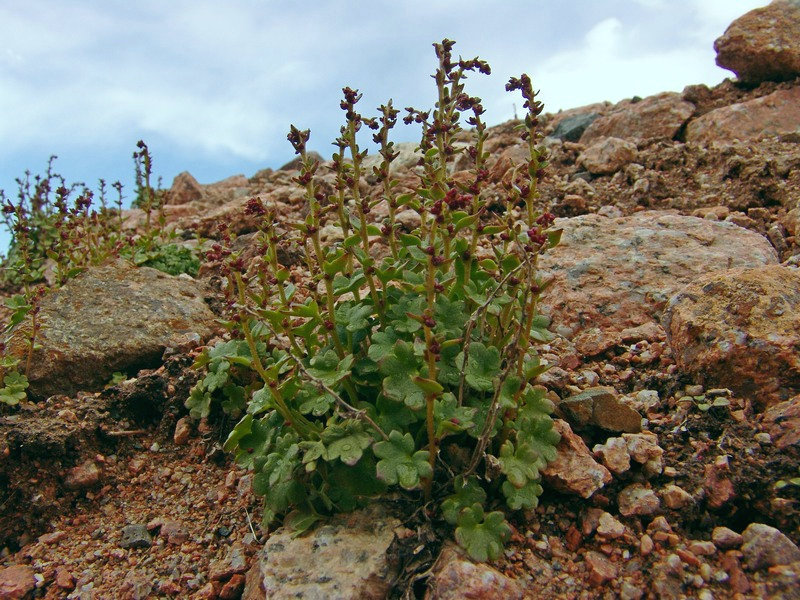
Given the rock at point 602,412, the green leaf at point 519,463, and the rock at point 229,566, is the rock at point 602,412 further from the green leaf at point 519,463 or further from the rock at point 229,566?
the rock at point 229,566

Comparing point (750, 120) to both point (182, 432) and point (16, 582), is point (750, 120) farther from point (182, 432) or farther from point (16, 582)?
point (16, 582)

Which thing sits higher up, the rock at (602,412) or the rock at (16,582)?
the rock at (602,412)

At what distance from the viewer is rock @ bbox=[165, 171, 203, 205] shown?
10102 mm

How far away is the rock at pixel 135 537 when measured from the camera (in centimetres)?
317

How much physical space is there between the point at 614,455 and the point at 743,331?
3.20 feet

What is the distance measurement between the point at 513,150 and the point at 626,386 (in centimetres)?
453

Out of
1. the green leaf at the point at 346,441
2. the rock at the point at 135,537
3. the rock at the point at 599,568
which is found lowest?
the rock at the point at 135,537

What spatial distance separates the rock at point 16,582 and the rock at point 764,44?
8.42m

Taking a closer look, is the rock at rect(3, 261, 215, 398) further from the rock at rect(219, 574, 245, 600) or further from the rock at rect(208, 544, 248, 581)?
the rock at rect(219, 574, 245, 600)

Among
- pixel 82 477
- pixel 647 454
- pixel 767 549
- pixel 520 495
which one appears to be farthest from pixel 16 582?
pixel 767 549

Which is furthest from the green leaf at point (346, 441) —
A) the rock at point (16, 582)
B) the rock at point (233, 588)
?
the rock at point (16, 582)

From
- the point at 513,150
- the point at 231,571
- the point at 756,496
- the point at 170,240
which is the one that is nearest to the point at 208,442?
the point at 231,571

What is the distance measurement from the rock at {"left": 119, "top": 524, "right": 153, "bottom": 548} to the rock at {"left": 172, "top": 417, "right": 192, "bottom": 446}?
2.03ft

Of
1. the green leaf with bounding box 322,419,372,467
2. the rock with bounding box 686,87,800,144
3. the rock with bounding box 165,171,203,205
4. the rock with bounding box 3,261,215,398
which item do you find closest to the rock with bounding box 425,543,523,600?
the green leaf with bounding box 322,419,372,467
